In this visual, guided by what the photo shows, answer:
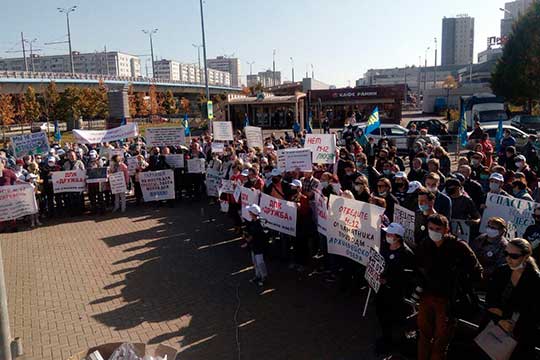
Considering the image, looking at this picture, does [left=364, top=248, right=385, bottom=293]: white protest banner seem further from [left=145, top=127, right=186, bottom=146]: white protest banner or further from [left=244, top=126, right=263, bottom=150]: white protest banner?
[left=145, top=127, right=186, bottom=146]: white protest banner

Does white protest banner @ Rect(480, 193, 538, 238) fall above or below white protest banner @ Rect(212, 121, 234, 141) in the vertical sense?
below

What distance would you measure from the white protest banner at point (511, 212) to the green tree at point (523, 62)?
40538 millimetres

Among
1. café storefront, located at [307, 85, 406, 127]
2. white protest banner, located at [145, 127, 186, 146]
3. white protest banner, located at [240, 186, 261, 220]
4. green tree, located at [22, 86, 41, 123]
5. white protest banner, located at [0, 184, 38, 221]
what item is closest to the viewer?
white protest banner, located at [240, 186, 261, 220]

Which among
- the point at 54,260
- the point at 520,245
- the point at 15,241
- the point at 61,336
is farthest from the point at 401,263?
the point at 15,241

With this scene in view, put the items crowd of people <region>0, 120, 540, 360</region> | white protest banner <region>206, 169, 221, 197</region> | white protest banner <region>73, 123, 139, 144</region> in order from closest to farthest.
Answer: crowd of people <region>0, 120, 540, 360</region>
white protest banner <region>206, 169, 221, 197</region>
white protest banner <region>73, 123, 139, 144</region>

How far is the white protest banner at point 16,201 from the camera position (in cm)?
1286

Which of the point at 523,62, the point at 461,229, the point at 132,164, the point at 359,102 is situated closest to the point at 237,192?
the point at 461,229

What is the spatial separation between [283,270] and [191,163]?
288 inches

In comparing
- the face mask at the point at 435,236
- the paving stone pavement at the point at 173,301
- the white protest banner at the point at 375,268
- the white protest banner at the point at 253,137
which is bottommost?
the paving stone pavement at the point at 173,301

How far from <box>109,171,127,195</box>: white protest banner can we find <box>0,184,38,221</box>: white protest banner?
2416 millimetres

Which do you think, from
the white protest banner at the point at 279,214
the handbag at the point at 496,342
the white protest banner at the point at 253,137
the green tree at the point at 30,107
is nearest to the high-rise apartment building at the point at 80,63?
the green tree at the point at 30,107

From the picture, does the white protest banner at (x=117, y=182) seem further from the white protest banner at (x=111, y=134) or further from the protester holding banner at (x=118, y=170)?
→ the white protest banner at (x=111, y=134)

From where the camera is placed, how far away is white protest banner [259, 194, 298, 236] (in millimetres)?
9320

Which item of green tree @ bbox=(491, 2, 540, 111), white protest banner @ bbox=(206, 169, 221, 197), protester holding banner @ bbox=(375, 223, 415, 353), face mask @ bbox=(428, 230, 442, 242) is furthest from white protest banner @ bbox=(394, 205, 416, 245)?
green tree @ bbox=(491, 2, 540, 111)
